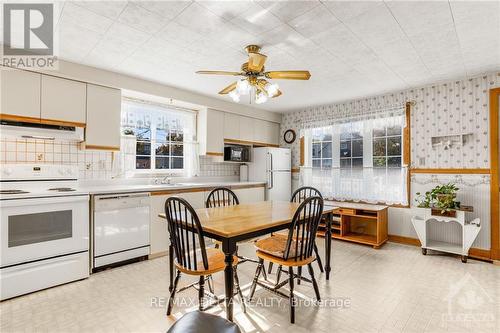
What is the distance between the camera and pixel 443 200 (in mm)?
3510

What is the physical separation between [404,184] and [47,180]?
Result: 16.2 feet

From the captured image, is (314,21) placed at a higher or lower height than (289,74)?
higher

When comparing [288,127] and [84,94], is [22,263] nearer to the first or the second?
[84,94]

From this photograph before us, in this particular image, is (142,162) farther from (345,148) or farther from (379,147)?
(379,147)

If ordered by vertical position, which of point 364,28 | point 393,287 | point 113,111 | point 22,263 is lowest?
point 393,287

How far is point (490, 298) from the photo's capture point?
7.92 feet

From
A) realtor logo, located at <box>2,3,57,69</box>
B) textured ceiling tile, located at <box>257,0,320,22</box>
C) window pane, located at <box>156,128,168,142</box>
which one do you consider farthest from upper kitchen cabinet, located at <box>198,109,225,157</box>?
textured ceiling tile, located at <box>257,0,320,22</box>

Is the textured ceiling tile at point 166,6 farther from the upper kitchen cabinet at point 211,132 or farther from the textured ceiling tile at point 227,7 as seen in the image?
the upper kitchen cabinet at point 211,132

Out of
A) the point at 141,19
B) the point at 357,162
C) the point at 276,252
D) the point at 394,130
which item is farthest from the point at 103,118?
the point at 394,130

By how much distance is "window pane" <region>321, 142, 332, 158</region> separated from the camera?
5016mm

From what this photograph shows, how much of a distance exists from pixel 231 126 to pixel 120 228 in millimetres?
2610

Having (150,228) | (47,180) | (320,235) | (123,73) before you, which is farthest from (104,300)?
(320,235)

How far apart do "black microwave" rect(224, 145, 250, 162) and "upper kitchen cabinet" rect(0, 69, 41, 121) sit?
2.83 metres

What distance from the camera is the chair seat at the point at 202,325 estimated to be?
1218 mm
